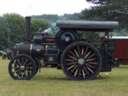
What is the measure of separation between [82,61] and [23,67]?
82.3 inches

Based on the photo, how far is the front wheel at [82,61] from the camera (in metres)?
18.9

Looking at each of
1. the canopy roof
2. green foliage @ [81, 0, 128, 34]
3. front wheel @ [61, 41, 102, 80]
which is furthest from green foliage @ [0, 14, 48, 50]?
the canopy roof

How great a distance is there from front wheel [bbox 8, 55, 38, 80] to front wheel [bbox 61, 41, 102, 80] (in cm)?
111

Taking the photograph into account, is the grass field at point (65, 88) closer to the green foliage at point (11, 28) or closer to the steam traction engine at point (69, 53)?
the steam traction engine at point (69, 53)

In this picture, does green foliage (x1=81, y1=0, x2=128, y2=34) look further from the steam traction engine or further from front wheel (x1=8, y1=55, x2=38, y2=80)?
front wheel (x1=8, y1=55, x2=38, y2=80)

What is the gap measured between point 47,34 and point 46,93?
5.32 metres

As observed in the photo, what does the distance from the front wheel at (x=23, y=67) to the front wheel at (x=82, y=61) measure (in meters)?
1.11

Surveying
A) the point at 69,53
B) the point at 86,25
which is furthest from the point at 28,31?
the point at 86,25

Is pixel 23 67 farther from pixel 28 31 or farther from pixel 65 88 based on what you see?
pixel 65 88

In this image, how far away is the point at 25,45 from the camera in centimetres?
1961

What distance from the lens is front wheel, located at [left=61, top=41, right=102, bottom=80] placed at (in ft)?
61.9

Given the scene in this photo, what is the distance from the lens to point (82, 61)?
18875mm

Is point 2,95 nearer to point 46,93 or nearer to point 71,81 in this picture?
point 46,93

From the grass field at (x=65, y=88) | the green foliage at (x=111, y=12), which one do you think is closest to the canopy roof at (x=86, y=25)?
the grass field at (x=65, y=88)
